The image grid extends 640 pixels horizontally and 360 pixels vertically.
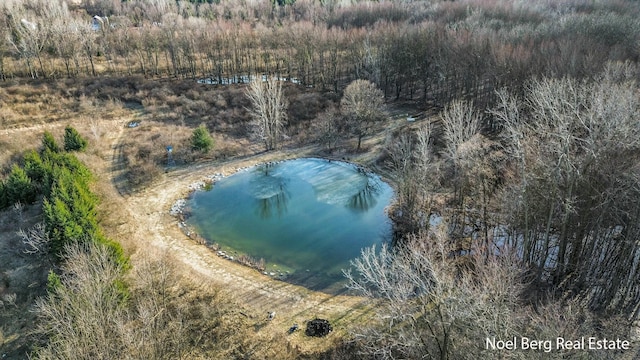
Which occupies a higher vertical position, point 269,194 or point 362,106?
point 362,106

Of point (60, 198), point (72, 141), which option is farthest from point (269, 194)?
point (72, 141)

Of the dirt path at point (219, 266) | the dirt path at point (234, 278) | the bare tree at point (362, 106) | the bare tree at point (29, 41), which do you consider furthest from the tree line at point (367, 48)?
the dirt path at point (234, 278)

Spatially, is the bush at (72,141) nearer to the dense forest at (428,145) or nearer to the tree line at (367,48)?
the dense forest at (428,145)

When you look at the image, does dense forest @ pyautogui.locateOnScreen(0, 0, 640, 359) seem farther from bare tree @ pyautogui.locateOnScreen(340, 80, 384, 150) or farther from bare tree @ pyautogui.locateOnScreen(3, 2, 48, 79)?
bare tree @ pyautogui.locateOnScreen(3, 2, 48, 79)

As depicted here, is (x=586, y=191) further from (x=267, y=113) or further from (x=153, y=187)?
(x=153, y=187)

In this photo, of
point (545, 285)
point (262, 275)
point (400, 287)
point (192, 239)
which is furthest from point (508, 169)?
point (192, 239)
